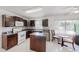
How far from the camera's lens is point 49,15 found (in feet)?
4.99

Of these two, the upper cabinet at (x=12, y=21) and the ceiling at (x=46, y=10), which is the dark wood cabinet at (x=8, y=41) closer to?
the upper cabinet at (x=12, y=21)

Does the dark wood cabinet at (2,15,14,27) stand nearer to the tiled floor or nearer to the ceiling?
the ceiling

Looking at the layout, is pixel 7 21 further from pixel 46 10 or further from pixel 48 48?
pixel 48 48

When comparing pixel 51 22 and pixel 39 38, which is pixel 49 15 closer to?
pixel 51 22

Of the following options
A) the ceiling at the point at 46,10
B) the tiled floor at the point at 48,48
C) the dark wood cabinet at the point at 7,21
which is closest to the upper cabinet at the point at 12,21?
the dark wood cabinet at the point at 7,21

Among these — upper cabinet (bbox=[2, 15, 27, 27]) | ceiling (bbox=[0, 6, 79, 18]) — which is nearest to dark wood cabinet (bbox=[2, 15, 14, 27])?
upper cabinet (bbox=[2, 15, 27, 27])

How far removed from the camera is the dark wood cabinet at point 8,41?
61.2 inches

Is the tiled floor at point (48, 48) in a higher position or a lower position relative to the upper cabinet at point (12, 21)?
lower

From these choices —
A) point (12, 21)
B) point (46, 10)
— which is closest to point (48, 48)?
point (46, 10)

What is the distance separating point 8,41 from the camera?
160cm

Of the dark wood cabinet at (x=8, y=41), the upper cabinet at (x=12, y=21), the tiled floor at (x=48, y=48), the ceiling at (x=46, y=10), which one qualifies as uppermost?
the ceiling at (x=46, y=10)

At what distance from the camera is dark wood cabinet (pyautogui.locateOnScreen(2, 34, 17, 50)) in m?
1.55
